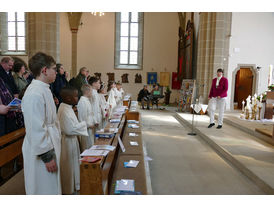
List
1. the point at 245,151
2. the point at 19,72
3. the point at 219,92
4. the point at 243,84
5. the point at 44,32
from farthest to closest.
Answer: the point at 243,84 → the point at 44,32 → the point at 219,92 → the point at 245,151 → the point at 19,72

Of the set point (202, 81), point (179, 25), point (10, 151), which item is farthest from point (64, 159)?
point (179, 25)

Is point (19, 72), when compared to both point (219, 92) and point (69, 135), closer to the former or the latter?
point (69, 135)

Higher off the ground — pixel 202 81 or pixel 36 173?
pixel 202 81

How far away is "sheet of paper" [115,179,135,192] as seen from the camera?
2613 millimetres

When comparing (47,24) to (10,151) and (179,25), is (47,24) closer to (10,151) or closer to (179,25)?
(10,151)

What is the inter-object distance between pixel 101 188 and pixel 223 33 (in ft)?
32.8

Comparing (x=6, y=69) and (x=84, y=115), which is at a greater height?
(x=6, y=69)

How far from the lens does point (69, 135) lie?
3.27 meters

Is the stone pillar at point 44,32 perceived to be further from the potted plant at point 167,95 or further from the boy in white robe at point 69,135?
the potted plant at point 167,95

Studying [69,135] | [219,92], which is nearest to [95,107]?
[69,135]

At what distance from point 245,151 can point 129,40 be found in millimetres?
13476

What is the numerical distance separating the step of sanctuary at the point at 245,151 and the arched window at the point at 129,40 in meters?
10.3

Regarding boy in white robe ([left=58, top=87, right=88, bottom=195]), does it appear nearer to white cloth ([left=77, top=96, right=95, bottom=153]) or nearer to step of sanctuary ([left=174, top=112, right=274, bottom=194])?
white cloth ([left=77, top=96, right=95, bottom=153])

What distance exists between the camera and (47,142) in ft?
7.32
